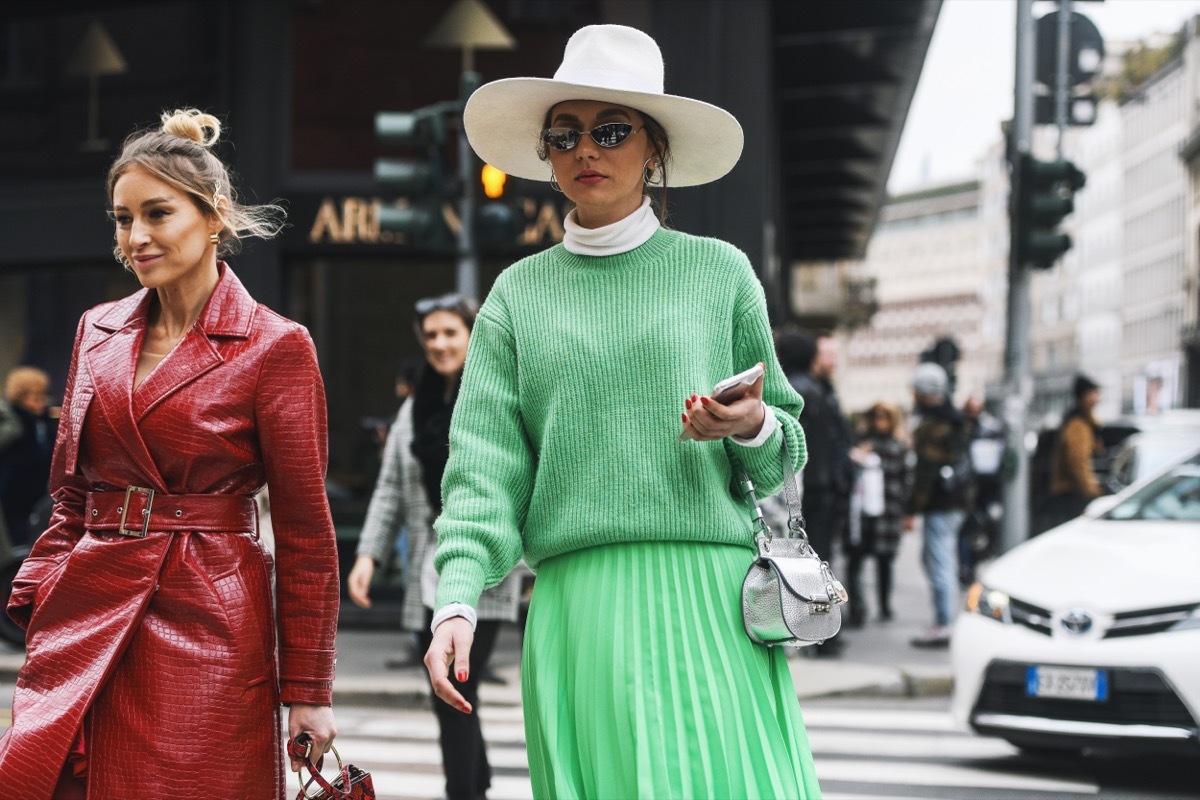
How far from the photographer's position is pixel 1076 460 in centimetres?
1340

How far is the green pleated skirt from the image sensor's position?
285 cm

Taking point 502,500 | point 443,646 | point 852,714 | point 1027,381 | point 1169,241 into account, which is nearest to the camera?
point 443,646

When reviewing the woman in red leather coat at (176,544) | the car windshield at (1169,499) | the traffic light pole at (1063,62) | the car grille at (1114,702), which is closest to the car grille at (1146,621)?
the car grille at (1114,702)

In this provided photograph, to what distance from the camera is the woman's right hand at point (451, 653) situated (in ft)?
9.32

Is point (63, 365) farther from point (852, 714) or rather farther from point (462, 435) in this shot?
point (462, 435)

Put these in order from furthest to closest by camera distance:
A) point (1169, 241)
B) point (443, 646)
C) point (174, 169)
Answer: point (1169, 241) → point (174, 169) → point (443, 646)

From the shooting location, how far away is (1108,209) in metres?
103

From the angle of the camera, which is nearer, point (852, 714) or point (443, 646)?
point (443, 646)

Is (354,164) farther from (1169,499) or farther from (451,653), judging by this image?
(451,653)

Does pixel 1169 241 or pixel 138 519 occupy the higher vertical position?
pixel 1169 241

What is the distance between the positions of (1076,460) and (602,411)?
11.0 m

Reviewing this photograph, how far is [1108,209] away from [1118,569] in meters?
101

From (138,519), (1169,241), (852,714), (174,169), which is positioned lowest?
(852,714)

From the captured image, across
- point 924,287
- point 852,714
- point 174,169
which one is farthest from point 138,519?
point 924,287
